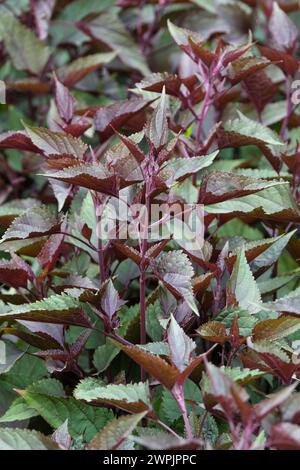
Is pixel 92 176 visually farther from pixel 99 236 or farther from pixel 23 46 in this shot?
pixel 23 46

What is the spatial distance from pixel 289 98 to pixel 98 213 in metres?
0.76

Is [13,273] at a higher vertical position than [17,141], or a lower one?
lower

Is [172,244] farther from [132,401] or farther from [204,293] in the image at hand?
[132,401]

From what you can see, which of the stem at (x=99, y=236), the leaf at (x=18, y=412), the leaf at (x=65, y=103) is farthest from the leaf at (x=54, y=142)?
the leaf at (x=18, y=412)

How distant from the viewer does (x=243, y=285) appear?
1360 mm

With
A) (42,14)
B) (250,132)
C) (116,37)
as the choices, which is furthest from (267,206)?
(42,14)

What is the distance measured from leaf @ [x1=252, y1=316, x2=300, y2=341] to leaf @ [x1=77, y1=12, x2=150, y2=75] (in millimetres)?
1293

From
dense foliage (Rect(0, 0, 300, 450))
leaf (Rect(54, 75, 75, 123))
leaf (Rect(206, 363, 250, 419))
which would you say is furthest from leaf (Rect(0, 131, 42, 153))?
leaf (Rect(206, 363, 250, 419))

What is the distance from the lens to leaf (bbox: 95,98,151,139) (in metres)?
1.67

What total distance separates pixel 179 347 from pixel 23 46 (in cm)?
142

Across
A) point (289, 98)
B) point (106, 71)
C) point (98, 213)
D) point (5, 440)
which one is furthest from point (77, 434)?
point (106, 71)

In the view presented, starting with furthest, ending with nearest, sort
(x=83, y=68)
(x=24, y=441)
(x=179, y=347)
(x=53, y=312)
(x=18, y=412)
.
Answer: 1. (x=83, y=68)
2. (x=18, y=412)
3. (x=53, y=312)
4. (x=179, y=347)
5. (x=24, y=441)

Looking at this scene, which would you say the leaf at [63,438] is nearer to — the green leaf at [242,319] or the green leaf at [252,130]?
the green leaf at [242,319]

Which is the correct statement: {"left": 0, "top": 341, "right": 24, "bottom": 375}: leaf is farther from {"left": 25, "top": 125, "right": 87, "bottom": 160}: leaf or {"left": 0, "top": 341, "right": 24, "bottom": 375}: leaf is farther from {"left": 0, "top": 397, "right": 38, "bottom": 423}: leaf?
{"left": 25, "top": 125, "right": 87, "bottom": 160}: leaf
